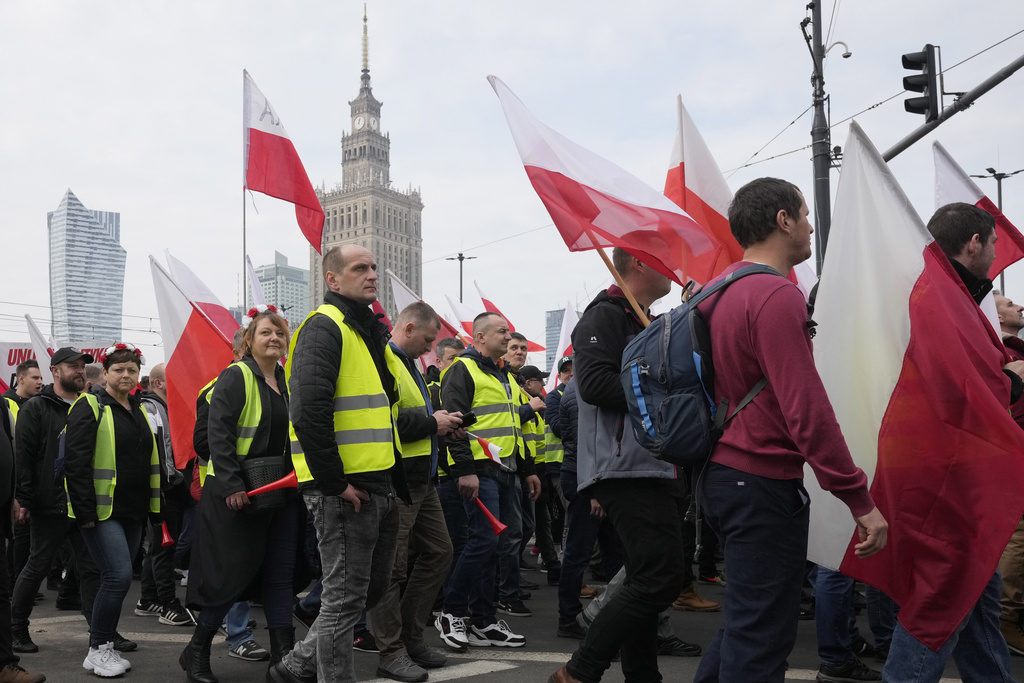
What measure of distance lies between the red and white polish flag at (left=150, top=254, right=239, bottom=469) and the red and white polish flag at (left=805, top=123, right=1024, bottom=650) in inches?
199

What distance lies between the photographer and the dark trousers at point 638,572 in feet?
12.1

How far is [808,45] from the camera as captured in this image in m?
12.1

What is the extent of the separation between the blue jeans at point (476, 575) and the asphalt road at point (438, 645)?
0.27 metres

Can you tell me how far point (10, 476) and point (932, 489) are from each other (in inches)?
181

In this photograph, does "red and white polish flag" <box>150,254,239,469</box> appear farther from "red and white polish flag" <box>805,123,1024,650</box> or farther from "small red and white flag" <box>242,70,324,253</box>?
"red and white polish flag" <box>805,123,1024,650</box>

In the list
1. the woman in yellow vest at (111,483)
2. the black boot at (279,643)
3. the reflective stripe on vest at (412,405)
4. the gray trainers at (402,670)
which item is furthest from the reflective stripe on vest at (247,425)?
the gray trainers at (402,670)

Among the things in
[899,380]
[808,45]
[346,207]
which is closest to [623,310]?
[899,380]

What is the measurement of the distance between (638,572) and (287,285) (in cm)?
9813

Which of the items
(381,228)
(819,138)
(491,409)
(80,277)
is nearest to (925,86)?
(819,138)

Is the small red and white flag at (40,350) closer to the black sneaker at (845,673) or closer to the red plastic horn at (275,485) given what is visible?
the red plastic horn at (275,485)

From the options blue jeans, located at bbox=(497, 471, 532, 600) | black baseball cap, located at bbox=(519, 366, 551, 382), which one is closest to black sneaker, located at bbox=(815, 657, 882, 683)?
blue jeans, located at bbox=(497, 471, 532, 600)

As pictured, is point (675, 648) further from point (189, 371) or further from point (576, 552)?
point (189, 371)

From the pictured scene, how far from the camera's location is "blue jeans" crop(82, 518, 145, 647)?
543cm

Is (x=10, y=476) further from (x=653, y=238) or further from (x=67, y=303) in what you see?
(x=67, y=303)
